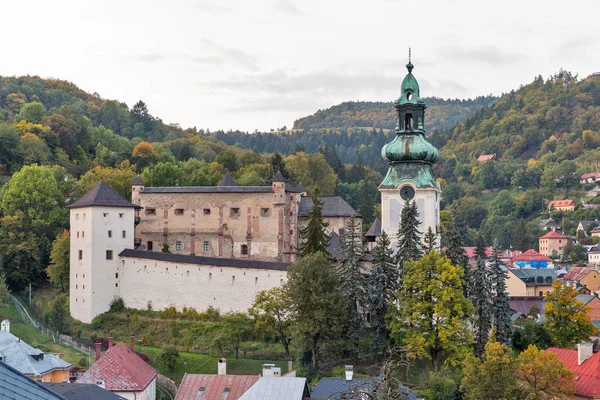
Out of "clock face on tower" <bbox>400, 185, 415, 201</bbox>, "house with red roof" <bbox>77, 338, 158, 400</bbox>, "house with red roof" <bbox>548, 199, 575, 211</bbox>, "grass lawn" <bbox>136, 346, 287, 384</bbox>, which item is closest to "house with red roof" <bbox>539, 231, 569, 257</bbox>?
"house with red roof" <bbox>548, 199, 575, 211</bbox>

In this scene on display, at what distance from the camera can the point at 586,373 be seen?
153ft

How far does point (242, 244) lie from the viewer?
6359 cm

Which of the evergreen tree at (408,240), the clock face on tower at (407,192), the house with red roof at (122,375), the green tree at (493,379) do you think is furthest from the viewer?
the clock face on tower at (407,192)

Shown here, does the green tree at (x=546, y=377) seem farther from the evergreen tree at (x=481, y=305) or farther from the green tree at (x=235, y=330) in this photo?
the green tree at (x=235, y=330)

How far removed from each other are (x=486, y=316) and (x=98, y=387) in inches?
823

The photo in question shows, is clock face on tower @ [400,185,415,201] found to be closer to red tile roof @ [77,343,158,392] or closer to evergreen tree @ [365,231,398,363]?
evergreen tree @ [365,231,398,363]

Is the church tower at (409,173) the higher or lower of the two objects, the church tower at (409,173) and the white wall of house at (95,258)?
the higher

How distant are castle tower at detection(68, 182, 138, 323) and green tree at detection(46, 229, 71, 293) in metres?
2.51

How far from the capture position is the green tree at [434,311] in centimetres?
4950

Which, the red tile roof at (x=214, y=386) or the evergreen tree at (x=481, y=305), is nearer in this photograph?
the red tile roof at (x=214, y=386)

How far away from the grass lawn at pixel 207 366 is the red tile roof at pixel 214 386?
16.2ft

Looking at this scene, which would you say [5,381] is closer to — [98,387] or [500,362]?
[98,387]

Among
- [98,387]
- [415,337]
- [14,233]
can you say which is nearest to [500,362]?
[415,337]

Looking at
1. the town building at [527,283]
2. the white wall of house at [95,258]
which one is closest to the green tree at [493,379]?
the white wall of house at [95,258]
